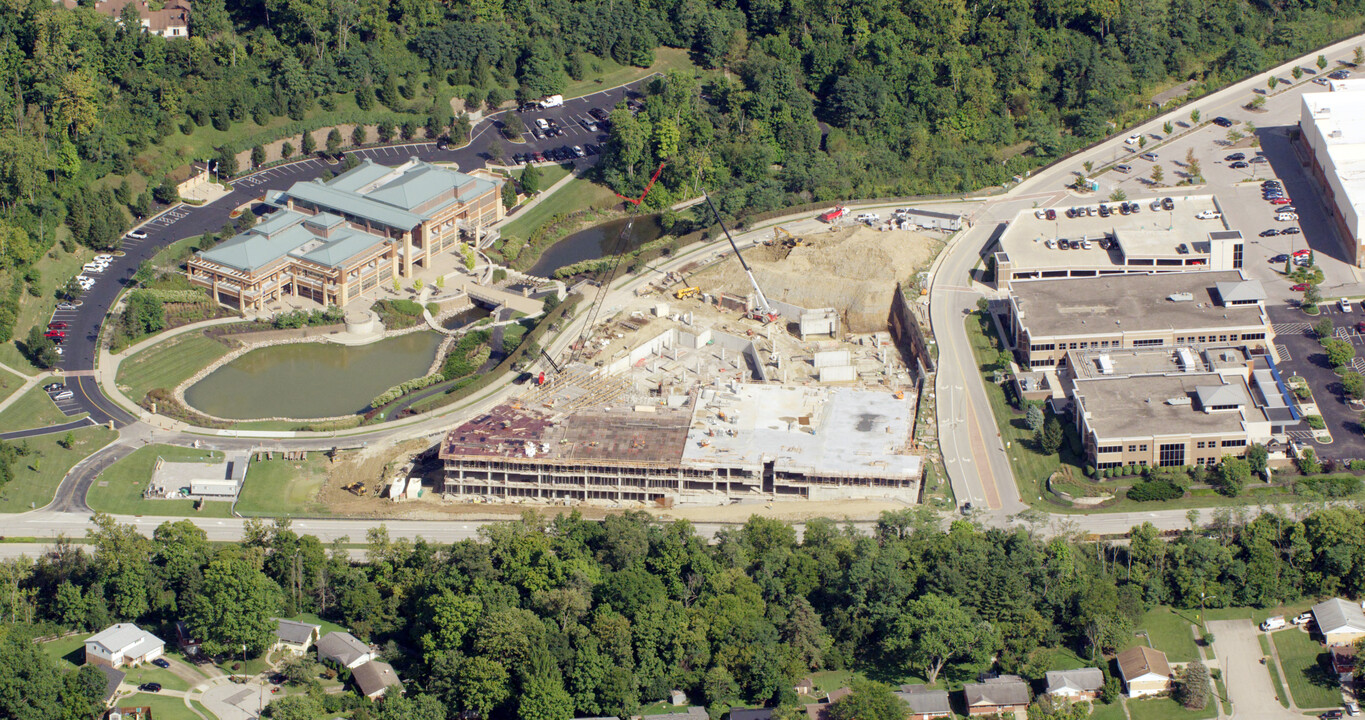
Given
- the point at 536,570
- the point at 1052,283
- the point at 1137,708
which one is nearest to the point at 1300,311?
the point at 1052,283

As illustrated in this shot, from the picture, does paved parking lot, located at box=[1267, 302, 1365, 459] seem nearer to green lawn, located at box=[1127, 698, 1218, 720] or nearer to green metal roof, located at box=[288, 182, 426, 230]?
green lawn, located at box=[1127, 698, 1218, 720]

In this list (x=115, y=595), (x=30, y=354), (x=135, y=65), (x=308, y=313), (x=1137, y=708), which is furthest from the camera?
(x=135, y=65)

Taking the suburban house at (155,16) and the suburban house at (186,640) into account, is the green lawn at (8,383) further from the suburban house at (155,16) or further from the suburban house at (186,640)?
the suburban house at (155,16)

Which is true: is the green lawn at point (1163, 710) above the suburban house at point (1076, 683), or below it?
below

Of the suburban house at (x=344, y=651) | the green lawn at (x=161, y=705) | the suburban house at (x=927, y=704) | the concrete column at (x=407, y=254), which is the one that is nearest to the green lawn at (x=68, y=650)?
the green lawn at (x=161, y=705)

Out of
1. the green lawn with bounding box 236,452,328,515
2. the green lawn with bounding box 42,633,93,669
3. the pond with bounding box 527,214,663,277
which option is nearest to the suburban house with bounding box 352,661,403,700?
the green lawn with bounding box 42,633,93,669

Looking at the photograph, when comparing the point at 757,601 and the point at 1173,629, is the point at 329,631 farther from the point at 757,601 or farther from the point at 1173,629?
the point at 1173,629
